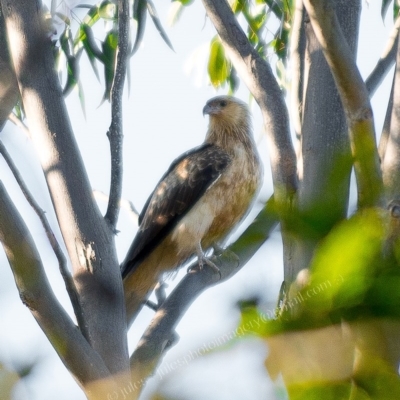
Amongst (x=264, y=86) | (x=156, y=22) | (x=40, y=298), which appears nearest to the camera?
(x=40, y=298)

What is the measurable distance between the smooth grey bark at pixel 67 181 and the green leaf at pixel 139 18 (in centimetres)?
130

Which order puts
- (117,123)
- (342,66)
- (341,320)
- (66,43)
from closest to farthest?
(341,320) < (342,66) < (117,123) < (66,43)

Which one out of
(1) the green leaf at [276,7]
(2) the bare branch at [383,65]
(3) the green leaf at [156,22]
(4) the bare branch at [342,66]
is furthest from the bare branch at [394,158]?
(1) the green leaf at [276,7]

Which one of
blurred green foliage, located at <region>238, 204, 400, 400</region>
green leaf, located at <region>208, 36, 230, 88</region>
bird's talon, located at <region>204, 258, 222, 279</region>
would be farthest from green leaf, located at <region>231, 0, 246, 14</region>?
blurred green foliage, located at <region>238, 204, 400, 400</region>

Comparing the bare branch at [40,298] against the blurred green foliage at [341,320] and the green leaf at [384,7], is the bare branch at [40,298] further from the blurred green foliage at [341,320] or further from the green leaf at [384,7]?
the green leaf at [384,7]

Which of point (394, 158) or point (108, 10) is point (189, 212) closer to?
point (108, 10)

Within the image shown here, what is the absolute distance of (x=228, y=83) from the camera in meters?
4.91

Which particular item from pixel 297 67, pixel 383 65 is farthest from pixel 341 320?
pixel 383 65

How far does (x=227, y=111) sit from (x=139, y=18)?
154 cm

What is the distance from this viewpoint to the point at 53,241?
2096mm

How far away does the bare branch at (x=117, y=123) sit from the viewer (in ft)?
8.99

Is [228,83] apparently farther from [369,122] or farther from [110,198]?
[369,122]

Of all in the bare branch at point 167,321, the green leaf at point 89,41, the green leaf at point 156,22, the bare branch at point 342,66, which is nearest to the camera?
the bare branch at point 342,66

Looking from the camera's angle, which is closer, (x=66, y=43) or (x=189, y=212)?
(x=66, y=43)
